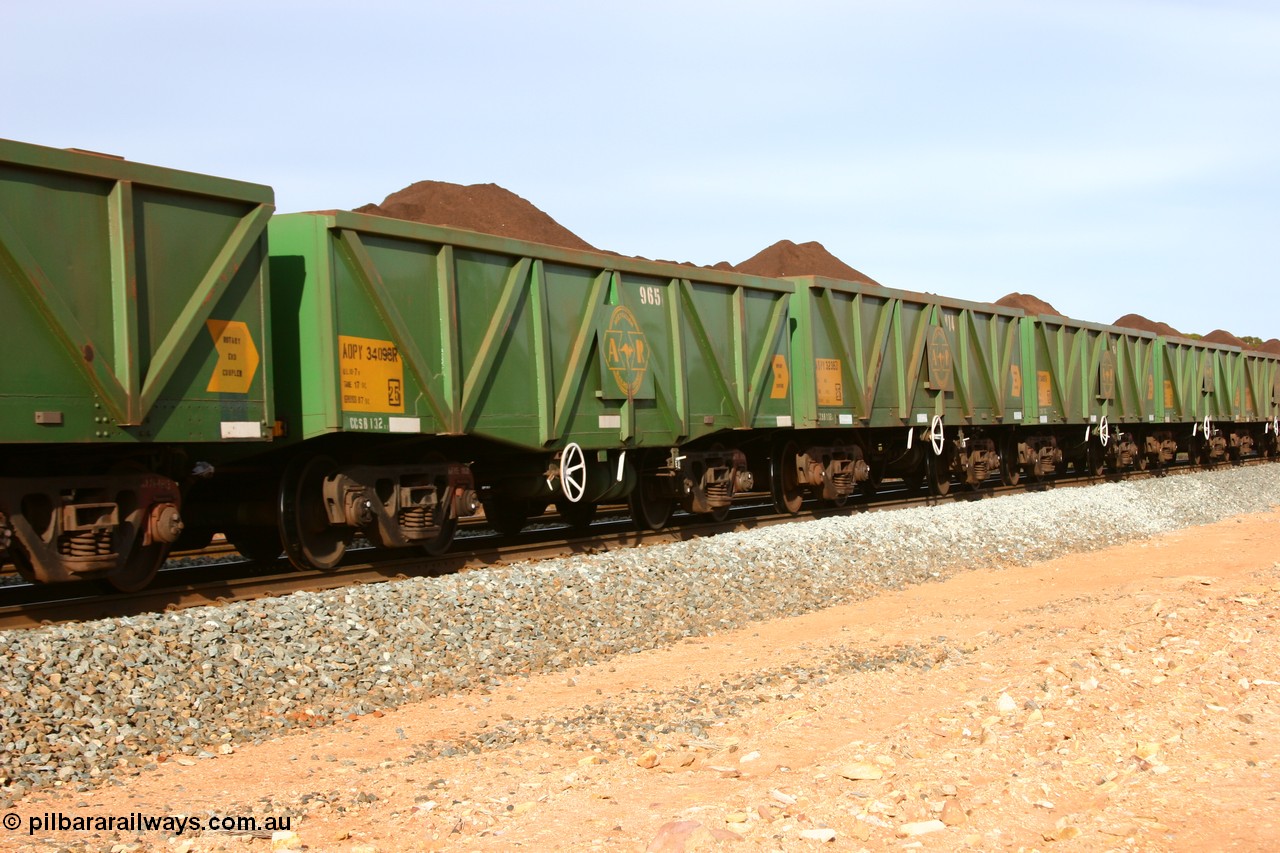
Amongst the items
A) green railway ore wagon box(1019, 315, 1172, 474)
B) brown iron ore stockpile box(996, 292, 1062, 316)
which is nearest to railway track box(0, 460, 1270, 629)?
green railway ore wagon box(1019, 315, 1172, 474)

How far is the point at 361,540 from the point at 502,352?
3.88 metres

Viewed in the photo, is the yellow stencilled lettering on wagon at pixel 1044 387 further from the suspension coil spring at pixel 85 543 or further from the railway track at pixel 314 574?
the suspension coil spring at pixel 85 543

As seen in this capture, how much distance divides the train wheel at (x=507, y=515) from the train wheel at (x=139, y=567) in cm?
530

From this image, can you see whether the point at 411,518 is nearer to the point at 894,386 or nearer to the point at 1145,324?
the point at 894,386

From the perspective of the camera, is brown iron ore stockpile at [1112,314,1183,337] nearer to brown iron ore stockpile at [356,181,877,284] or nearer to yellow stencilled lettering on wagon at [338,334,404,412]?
brown iron ore stockpile at [356,181,877,284]

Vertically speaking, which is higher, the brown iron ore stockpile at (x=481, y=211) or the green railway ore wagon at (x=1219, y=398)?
the brown iron ore stockpile at (x=481, y=211)

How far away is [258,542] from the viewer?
11055 mm

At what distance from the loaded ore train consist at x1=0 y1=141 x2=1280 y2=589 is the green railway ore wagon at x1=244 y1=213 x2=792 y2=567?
1.1 inches

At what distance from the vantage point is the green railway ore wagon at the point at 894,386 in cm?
1680

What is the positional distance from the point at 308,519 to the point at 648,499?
5154 mm

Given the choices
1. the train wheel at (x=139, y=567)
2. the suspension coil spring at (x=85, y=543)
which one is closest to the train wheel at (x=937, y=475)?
the train wheel at (x=139, y=567)

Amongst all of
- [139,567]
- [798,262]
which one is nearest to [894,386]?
[139,567]

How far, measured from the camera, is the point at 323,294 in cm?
984

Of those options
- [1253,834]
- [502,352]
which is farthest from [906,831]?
[502,352]
